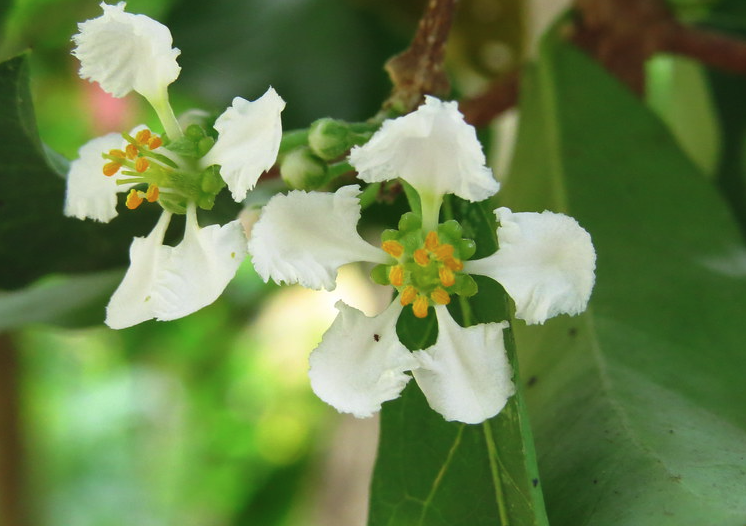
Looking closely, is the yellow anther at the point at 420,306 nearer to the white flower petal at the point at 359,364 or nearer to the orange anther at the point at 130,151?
the white flower petal at the point at 359,364

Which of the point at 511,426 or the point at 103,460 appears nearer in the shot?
the point at 511,426

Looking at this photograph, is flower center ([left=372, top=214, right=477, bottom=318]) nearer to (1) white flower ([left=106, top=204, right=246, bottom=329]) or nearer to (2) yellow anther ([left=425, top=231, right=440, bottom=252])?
(2) yellow anther ([left=425, top=231, right=440, bottom=252])

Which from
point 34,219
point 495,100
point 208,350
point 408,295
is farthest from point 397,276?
point 208,350

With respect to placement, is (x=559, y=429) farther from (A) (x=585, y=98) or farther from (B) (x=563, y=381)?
(A) (x=585, y=98)

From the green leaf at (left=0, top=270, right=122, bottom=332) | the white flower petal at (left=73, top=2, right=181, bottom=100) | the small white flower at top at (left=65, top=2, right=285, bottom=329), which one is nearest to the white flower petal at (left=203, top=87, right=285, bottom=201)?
the small white flower at top at (left=65, top=2, right=285, bottom=329)

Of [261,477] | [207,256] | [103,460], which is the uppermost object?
[207,256]

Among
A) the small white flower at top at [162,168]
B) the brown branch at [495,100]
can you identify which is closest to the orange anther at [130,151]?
the small white flower at top at [162,168]

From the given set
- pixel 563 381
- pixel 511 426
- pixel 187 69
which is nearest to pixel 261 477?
pixel 187 69

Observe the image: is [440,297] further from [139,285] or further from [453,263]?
[139,285]
